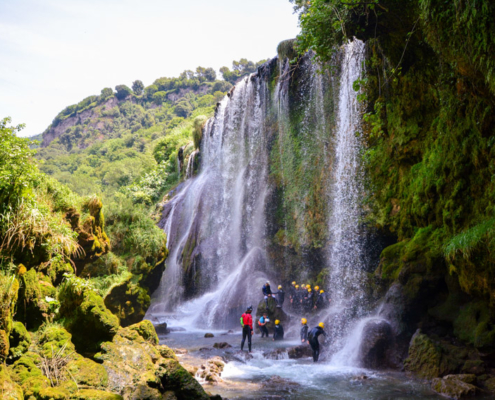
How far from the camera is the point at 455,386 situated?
7.69m

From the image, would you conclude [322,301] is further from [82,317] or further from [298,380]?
[82,317]

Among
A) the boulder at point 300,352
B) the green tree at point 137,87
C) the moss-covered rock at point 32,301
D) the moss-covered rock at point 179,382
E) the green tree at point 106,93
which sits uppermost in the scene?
the green tree at point 137,87

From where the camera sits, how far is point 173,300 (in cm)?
2425

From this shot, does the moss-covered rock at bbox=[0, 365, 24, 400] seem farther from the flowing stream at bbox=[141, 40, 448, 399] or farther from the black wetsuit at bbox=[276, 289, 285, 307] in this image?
the black wetsuit at bbox=[276, 289, 285, 307]

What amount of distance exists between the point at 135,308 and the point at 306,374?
7139 millimetres

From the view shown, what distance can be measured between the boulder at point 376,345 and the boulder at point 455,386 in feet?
6.99

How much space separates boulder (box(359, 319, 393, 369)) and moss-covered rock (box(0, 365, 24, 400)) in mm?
8718

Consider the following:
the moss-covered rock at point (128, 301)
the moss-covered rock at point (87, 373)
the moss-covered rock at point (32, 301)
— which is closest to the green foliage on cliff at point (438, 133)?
the moss-covered rock at point (87, 373)

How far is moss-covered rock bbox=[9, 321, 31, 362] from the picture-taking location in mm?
5972

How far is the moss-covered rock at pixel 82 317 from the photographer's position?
759cm

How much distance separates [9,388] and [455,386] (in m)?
8.24

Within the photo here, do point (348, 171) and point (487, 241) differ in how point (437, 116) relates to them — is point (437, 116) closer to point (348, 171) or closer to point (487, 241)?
point (487, 241)

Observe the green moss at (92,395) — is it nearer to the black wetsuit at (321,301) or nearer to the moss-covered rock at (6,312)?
the moss-covered rock at (6,312)

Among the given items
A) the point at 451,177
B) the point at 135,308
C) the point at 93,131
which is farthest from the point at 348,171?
the point at 93,131
